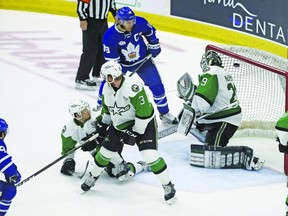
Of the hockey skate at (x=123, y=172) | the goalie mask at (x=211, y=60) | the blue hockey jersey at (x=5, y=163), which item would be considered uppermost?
the goalie mask at (x=211, y=60)

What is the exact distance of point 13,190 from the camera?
5.00 m

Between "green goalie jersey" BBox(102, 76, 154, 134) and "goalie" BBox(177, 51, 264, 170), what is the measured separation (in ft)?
2.33

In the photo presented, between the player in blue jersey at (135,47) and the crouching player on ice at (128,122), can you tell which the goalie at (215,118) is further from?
the player in blue jersey at (135,47)

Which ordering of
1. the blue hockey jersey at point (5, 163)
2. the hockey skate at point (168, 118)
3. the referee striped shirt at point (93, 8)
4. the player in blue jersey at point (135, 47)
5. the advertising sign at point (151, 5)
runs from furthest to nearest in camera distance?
the advertising sign at point (151, 5) < the referee striped shirt at point (93, 8) < the hockey skate at point (168, 118) < the player in blue jersey at point (135, 47) < the blue hockey jersey at point (5, 163)

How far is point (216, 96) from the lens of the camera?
6.17 meters

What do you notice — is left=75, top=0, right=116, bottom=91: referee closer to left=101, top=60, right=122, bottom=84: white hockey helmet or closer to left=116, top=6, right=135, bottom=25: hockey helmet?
left=116, top=6, right=135, bottom=25: hockey helmet

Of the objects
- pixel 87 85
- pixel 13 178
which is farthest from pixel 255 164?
pixel 87 85

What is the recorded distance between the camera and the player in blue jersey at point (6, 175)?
4.90 metres

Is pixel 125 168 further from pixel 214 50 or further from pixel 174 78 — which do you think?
pixel 174 78

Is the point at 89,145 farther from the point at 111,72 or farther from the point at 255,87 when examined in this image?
the point at 255,87

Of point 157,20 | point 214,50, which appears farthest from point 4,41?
point 214,50

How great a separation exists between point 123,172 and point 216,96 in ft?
2.86

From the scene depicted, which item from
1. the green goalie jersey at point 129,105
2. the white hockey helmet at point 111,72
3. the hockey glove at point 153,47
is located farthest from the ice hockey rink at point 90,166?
the white hockey helmet at point 111,72

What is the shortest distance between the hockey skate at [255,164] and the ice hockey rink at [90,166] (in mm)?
48
